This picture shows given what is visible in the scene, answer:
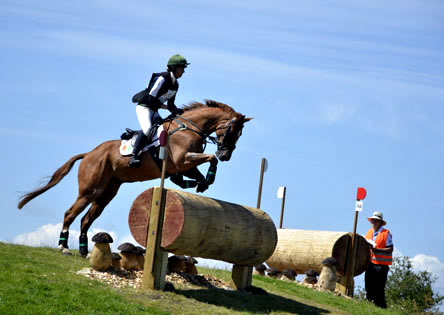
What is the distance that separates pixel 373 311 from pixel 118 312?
576cm

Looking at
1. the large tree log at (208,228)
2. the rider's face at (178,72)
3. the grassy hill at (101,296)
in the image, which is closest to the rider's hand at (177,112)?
the rider's face at (178,72)

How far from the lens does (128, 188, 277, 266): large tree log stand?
9500 millimetres

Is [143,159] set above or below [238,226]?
above

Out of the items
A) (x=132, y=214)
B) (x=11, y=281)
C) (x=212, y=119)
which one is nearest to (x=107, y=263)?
(x=132, y=214)

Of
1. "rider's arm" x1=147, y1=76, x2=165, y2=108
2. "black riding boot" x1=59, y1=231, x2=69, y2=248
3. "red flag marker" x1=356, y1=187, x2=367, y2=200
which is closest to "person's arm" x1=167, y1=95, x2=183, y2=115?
"rider's arm" x1=147, y1=76, x2=165, y2=108

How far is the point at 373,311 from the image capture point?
40.3 feet

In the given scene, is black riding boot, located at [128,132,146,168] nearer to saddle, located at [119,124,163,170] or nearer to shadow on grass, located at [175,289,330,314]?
saddle, located at [119,124,163,170]

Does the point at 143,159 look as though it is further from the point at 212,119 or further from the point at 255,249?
the point at 255,249

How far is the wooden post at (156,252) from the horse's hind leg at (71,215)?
3.20 meters

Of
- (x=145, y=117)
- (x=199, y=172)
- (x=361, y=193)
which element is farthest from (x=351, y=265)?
(x=145, y=117)

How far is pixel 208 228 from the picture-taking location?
9805 millimetres

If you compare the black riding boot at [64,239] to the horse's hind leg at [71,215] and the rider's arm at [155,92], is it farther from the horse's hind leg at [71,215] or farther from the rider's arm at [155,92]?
the rider's arm at [155,92]

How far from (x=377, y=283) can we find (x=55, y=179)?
6834 millimetres

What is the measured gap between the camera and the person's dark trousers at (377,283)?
45.7ft
